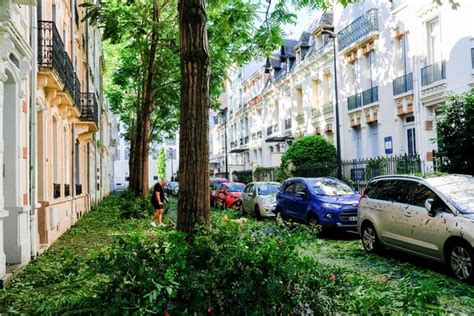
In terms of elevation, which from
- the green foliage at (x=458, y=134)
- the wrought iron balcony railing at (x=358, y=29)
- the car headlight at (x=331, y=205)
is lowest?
the car headlight at (x=331, y=205)

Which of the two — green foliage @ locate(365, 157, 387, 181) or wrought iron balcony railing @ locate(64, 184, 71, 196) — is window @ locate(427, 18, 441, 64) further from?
wrought iron balcony railing @ locate(64, 184, 71, 196)

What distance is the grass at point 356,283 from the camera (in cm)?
512

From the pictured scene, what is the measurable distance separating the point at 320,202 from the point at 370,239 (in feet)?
10.9

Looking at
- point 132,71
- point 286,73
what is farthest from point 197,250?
point 286,73

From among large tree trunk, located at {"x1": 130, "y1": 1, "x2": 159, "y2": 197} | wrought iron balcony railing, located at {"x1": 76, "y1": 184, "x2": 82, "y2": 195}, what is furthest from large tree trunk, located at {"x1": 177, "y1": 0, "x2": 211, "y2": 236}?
wrought iron balcony railing, located at {"x1": 76, "y1": 184, "x2": 82, "y2": 195}

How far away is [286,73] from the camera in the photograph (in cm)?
3725

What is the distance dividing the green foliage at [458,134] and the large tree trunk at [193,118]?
874 centimetres

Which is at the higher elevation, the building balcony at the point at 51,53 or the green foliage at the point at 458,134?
the building balcony at the point at 51,53

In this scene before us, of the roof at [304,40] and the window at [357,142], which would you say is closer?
the window at [357,142]

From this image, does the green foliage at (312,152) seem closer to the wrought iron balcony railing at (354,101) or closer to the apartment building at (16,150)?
the wrought iron balcony railing at (354,101)

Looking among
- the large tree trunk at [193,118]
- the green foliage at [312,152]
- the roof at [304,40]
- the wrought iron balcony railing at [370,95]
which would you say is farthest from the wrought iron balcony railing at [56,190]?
the roof at [304,40]

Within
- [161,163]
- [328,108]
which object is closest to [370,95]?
[328,108]

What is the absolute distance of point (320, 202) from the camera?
13531 mm

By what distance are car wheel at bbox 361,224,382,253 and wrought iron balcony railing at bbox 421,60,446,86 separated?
10609mm
